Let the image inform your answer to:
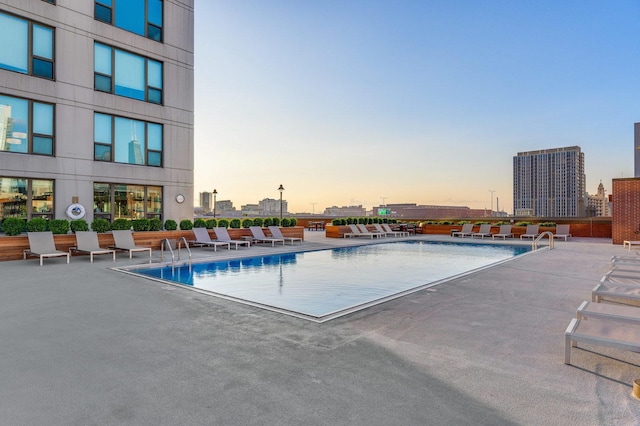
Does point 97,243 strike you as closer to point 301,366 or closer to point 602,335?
point 301,366

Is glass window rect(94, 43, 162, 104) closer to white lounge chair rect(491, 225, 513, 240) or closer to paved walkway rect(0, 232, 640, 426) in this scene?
paved walkway rect(0, 232, 640, 426)

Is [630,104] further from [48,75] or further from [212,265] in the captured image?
[48,75]

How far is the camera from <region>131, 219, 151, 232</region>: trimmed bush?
14242 millimetres

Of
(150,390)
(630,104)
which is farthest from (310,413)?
(630,104)

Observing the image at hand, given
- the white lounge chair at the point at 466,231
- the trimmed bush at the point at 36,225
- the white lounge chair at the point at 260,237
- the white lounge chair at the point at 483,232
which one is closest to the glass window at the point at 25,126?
the trimmed bush at the point at 36,225

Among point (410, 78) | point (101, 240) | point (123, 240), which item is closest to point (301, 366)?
point (123, 240)

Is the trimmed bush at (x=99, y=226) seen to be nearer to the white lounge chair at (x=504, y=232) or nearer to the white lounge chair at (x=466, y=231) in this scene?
the white lounge chair at (x=466, y=231)

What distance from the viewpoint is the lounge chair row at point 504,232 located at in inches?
830

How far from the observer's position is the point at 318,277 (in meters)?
9.08

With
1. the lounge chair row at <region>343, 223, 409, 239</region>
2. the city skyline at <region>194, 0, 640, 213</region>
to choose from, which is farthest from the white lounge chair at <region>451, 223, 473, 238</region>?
the city skyline at <region>194, 0, 640, 213</region>

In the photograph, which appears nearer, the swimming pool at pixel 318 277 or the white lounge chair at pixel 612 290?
the white lounge chair at pixel 612 290

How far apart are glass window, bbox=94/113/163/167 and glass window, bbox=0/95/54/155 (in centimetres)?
168

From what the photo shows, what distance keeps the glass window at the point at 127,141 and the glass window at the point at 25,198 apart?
7.47ft

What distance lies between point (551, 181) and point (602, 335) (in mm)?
104690
